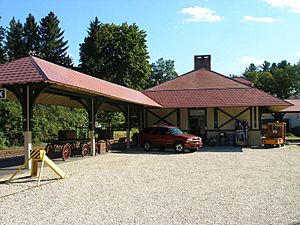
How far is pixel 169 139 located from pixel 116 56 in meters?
31.7

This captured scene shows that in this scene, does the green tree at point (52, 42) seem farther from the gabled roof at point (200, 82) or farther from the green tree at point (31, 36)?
the gabled roof at point (200, 82)

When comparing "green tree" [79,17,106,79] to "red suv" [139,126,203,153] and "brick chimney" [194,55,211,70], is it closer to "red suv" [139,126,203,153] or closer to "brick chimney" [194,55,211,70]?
"brick chimney" [194,55,211,70]

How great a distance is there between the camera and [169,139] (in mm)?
21594

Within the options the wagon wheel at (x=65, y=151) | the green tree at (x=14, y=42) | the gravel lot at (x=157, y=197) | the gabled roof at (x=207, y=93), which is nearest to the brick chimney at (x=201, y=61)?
the gabled roof at (x=207, y=93)

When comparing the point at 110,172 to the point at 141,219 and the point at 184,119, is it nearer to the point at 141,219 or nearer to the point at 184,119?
the point at 141,219

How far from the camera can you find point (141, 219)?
6.63 metres

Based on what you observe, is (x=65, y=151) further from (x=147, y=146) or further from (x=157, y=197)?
(x=157, y=197)

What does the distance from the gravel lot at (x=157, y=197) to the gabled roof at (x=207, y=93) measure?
42.1 ft

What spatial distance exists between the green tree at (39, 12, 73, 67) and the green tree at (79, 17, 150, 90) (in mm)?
3195

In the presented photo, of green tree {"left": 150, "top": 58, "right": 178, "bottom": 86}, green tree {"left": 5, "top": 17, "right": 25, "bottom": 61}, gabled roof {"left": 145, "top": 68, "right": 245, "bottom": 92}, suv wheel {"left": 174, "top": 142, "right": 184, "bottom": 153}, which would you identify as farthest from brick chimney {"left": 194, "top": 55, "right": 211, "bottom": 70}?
green tree {"left": 150, "top": 58, "right": 178, "bottom": 86}

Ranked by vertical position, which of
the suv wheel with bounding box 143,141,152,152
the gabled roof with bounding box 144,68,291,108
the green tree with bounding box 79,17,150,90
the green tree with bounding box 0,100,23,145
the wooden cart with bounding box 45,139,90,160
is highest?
the green tree with bounding box 79,17,150,90

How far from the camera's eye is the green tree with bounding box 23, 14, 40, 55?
178 feet

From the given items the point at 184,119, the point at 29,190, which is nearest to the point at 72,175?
the point at 29,190

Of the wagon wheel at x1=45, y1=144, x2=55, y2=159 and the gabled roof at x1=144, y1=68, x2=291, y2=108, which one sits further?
the gabled roof at x1=144, y1=68, x2=291, y2=108
